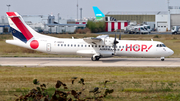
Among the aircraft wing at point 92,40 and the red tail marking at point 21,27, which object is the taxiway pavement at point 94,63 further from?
the red tail marking at point 21,27

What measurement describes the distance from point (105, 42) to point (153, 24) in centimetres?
10208

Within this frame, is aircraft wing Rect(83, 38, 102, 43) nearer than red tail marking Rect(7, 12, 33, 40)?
Yes

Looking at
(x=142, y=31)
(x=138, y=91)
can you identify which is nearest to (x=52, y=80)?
(x=138, y=91)

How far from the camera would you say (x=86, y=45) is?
3319cm

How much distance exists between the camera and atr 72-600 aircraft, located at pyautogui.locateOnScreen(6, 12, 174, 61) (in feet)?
106

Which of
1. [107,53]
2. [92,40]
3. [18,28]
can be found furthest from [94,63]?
[18,28]

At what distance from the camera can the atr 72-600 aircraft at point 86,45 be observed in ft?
106

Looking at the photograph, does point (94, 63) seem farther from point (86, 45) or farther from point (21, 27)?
point (21, 27)

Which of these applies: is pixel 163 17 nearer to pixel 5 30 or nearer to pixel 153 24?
pixel 153 24

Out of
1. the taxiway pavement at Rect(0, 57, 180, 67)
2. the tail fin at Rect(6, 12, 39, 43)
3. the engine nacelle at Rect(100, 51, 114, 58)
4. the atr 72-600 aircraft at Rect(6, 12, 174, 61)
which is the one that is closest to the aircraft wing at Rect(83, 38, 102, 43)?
the atr 72-600 aircraft at Rect(6, 12, 174, 61)

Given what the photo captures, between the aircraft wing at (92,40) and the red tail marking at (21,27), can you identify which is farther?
the red tail marking at (21,27)

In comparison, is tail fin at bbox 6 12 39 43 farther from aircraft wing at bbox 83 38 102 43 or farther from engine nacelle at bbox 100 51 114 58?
engine nacelle at bbox 100 51 114 58

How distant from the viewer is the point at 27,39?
33312 mm

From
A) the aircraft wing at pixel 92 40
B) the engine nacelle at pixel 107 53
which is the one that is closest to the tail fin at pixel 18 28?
the aircraft wing at pixel 92 40
